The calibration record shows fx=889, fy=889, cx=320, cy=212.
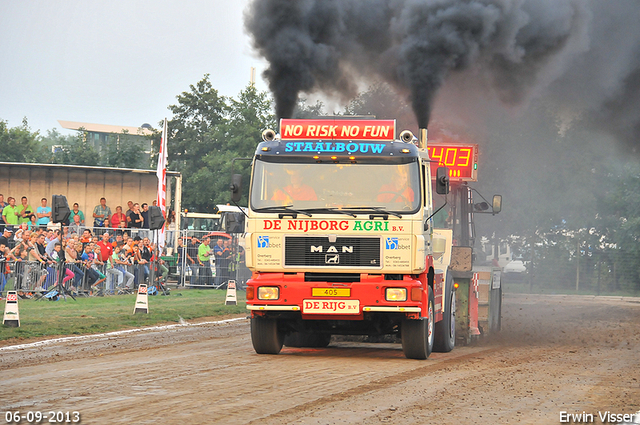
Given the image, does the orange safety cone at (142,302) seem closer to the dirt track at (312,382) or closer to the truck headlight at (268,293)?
the dirt track at (312,382)

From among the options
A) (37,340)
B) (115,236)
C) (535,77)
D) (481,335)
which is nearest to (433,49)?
(535,77)

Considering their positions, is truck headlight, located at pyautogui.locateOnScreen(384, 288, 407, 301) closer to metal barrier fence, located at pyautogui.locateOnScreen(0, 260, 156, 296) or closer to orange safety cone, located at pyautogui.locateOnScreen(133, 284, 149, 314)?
orange safety cone, located at pyautogui.locateOnScreen(133, 284, 149, 314)

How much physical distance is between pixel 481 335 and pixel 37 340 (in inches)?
302

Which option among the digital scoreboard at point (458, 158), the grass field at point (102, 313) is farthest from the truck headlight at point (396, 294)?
the grass field at point (102, 313)

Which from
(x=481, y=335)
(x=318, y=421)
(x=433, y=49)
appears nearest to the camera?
(x=318, y=421)

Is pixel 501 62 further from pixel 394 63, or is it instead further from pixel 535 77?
pixel 394 63

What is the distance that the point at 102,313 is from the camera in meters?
18.8

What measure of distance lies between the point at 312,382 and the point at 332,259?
2.55 metres

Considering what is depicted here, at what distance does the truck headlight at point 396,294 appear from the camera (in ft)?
38.1

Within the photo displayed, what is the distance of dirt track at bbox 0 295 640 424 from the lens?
759 cm

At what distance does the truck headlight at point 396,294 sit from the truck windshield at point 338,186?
1.07m

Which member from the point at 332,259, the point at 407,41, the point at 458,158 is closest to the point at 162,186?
the point at 407,41

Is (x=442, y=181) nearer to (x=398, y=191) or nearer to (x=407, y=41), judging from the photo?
(x=398, y=191)

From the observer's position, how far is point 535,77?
19.6 metres
